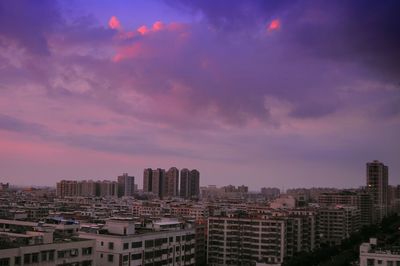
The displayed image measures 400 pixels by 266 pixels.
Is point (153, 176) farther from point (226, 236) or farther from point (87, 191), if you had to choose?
point (226, 236)

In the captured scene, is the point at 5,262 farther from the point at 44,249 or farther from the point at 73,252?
the point at 73,252

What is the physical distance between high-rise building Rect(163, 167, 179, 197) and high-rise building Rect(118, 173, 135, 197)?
42.4 feet

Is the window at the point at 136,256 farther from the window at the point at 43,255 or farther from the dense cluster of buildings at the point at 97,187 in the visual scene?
the dense cluster of buildings at the point at 97,187

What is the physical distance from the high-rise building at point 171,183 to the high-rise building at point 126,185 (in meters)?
12.9

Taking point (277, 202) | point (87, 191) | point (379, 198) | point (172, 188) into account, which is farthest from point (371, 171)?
point (87, 191)

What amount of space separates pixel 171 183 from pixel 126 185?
57.4ft

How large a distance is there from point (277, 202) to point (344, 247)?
690 inches

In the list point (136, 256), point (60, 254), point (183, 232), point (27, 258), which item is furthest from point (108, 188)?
point (27, 258)

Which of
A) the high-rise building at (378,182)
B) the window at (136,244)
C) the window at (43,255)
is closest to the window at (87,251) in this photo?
the window at (43,255)

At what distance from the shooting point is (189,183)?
81.8 metres

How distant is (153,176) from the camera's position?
81.8 metres

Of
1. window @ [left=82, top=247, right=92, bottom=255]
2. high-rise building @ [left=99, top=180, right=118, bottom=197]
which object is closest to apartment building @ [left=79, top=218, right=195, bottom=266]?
window @ [left=82, top=247, right=92, bottom=255]

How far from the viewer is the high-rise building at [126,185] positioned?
91.5 m

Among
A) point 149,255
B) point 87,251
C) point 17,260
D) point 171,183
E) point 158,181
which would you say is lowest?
point 149,255
